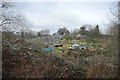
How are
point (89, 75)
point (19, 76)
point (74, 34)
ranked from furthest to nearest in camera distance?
1. point (74, 34)
2. point (89, 75)
3. point (19, 76)

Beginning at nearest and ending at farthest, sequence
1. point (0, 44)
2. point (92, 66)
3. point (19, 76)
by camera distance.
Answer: point (19, 76), point (92, 66), point (0, 44)

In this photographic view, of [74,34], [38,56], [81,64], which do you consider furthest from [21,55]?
[74,34]

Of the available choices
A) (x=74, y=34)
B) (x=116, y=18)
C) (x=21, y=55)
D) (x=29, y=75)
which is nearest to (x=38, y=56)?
(x=21, y=55)

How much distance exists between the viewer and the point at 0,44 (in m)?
7.53

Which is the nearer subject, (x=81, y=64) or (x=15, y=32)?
(x=81, y=64)

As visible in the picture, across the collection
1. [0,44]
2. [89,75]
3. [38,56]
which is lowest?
[89,75]

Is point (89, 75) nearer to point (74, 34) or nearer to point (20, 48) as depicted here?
point (20, 48)

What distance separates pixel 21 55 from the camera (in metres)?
7.21

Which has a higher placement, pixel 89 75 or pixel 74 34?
pixel 74 34

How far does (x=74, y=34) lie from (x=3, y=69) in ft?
35.4

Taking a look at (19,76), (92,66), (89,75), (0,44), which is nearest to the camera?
(19,76)

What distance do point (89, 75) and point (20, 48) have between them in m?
3.11

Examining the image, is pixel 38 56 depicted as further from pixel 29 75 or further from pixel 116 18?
pixel 116 18

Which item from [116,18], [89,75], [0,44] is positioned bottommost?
[89,75]
